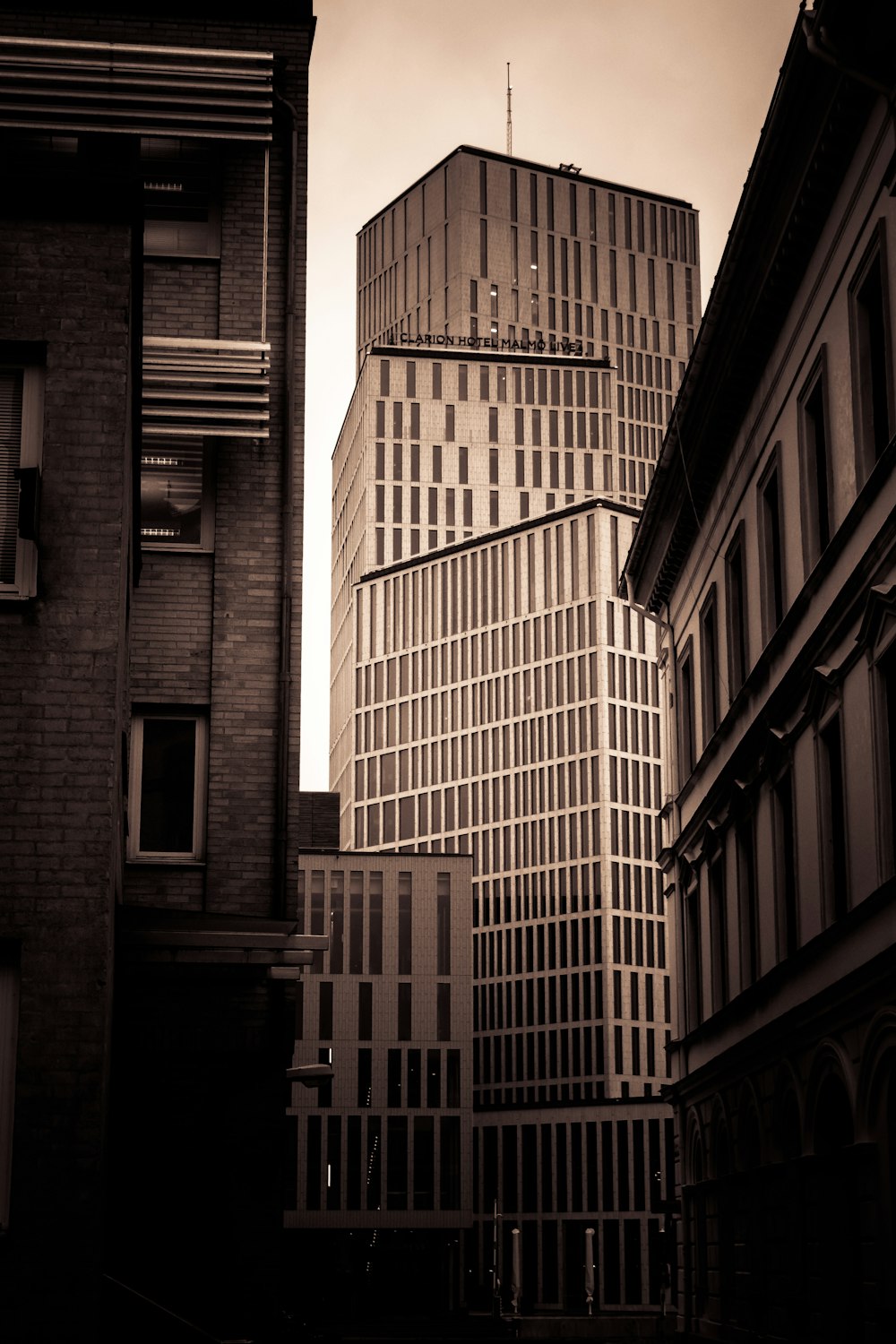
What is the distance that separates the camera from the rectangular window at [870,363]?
63.3 feet

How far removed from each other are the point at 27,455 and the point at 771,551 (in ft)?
50.5

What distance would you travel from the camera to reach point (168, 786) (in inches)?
823

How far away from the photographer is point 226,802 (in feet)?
67.8

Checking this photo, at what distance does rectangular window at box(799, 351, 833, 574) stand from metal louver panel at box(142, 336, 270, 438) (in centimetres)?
666

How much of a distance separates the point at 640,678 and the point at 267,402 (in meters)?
90.5

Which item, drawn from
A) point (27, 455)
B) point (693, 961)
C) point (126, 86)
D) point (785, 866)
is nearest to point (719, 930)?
point (693, 961)

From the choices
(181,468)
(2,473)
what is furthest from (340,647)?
(2,473)

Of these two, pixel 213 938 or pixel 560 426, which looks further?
pixel 560 426

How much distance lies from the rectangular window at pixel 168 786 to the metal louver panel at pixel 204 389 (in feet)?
11.0

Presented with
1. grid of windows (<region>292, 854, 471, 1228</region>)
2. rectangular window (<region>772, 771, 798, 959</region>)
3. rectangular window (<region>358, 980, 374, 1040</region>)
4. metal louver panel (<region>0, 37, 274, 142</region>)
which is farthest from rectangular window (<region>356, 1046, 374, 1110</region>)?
metal louver panel (<region>0, 37, 274, 142</region>)

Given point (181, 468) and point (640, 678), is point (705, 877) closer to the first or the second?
point (181, 468)

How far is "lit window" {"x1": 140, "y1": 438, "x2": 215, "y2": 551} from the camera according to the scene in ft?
71.0

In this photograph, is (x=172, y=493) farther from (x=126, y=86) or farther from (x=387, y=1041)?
(x=387, y=1041)

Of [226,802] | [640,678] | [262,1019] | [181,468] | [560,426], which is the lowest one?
[262,1019]
